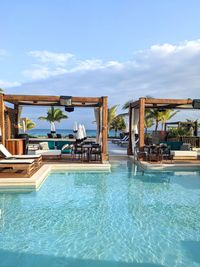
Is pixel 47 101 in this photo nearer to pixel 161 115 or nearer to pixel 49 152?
pixel 49 152

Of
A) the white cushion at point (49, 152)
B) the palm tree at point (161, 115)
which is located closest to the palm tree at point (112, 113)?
the palm tree at point (161, 115)

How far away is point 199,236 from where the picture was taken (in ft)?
15.8

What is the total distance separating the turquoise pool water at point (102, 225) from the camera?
4051 mm

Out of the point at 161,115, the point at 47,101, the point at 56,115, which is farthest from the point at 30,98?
the point at 56,115

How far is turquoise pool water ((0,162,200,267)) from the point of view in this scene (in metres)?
4.05

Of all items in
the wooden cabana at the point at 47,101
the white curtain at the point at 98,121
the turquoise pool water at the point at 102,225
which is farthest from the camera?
the white curtain at the point at 98,121

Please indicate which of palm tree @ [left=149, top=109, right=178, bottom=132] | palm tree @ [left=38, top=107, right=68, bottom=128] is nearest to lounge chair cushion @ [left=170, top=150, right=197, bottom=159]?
palm tree @ [left=149, top=109, right=178, bottom=132]

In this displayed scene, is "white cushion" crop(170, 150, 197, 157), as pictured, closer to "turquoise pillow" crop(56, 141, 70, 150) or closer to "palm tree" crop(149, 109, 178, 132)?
"turquoise pillow" crop(56, 141, 70, 150)

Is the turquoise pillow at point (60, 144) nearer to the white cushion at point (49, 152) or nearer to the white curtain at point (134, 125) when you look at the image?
the white cushion at point (49, 152)

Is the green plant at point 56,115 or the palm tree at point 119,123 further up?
the green plant at point 56,115

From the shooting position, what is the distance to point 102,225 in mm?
5254

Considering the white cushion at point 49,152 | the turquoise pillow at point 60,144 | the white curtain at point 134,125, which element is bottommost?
the white cushion at point 49,152

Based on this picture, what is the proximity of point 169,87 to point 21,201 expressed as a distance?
25.4m

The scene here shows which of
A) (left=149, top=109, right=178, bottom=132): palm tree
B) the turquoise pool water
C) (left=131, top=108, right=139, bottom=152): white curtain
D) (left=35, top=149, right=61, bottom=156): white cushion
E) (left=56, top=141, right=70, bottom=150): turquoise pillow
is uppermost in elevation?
(left=149, top=109, right=178, bottom=132): palm tree
